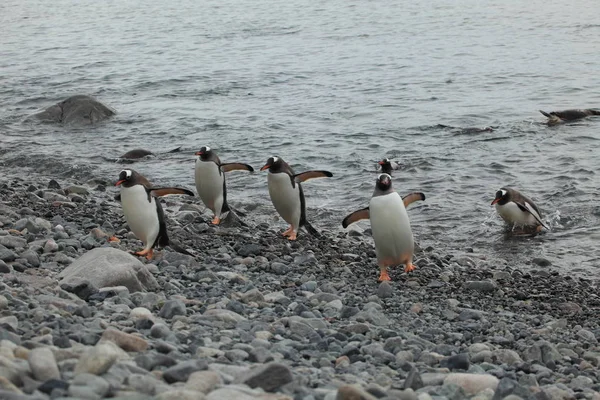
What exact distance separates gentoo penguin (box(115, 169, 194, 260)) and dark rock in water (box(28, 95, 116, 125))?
411 inches

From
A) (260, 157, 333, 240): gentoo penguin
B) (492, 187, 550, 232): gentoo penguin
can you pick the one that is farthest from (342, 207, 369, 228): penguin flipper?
(492, 187, 550, 232): gentoo penguin

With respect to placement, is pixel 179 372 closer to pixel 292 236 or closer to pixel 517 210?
pixel 292 236

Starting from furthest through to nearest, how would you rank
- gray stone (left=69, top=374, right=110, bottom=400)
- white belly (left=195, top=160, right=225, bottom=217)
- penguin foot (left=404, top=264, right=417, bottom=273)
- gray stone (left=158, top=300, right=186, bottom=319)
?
1. white belly (left=195, top=160, right=225, bottom=217)
2. penguin foot (left=404, top=264, right=417, bottom=273)
3. gray stone (left=158, top=300, right=186, bottom=319)
4. gray stone (left=69, top=374, right=110, bottom=400)

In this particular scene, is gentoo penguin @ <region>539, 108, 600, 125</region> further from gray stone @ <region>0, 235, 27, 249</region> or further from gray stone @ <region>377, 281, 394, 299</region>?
gray stone @ <region>0, 235, 27, 249</region>

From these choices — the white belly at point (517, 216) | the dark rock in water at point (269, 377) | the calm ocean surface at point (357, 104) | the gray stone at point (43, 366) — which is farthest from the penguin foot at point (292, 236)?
the gray stone at point (43, 366)

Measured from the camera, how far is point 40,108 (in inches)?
837

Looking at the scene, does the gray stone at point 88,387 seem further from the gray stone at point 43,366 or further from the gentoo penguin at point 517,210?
the gentoo penguin at point 517,210

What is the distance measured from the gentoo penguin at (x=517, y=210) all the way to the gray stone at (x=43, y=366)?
27.8ft

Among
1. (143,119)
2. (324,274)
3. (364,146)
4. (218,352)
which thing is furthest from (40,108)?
(218,352)

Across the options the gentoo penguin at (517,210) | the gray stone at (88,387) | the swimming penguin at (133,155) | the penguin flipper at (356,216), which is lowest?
the swimming penguin at (133,155)

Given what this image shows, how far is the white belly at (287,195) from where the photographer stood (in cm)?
1091

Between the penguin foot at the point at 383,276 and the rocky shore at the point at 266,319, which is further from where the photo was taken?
the penguin foot at the point at 383,276

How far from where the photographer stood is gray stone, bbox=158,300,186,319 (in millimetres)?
6246

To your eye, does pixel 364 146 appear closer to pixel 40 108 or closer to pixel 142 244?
pixel 142 244
